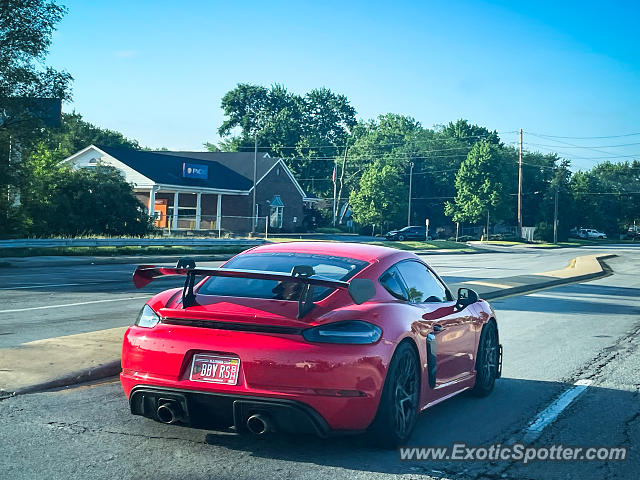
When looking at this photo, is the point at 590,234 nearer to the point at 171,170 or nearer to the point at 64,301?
the point at 171,170

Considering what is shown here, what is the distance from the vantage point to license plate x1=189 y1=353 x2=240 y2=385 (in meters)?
5.00

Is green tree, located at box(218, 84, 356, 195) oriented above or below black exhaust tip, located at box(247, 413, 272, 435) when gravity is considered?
above

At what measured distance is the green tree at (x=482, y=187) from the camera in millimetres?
86125

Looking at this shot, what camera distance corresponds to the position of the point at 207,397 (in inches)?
196

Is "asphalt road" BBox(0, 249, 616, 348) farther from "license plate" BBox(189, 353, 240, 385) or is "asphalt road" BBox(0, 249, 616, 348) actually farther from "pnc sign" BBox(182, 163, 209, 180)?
"pnc sign" BBox(182, 163, 209, 180)

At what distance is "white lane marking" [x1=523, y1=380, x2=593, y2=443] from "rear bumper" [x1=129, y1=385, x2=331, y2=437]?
188cm

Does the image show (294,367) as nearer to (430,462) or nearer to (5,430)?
(430,462)

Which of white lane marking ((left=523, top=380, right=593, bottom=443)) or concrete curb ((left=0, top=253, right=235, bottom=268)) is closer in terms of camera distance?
white lane marking ((left=523, top=380, right=593, bottom=443))

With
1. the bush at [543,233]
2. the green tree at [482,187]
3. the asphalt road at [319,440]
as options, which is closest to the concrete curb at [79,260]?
the asphalt road at [319,440]

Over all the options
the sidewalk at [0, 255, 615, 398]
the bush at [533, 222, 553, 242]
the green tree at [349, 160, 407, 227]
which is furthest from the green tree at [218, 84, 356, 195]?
the sidewalk at [0, 255, 615, 398]

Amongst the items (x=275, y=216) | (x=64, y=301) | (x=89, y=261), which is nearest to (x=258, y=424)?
(x=64, y=301)

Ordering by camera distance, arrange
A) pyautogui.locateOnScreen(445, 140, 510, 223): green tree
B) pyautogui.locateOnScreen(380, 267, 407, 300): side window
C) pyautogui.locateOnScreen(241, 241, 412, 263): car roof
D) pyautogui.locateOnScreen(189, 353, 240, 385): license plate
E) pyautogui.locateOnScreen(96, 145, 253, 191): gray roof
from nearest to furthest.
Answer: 1. pyautogui.locateOnScreen(189, 353, 240, 385): license plate
2. pyautogui.locateOnScreen(380, 267, 407, 300): side window
3. pyautogui.locateOnScreen(241, 241, 412, 263): car roof
4. pyautogui.locateOnScreen(96, 145, 253, 191): gray roof
5. pyautogui.locateOnScreen(445, 140, 510, 223): green tree

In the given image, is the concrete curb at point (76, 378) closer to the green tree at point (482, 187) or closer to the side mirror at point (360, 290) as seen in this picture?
the side mirror at point (360, 290)

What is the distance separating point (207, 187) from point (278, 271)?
177ft
